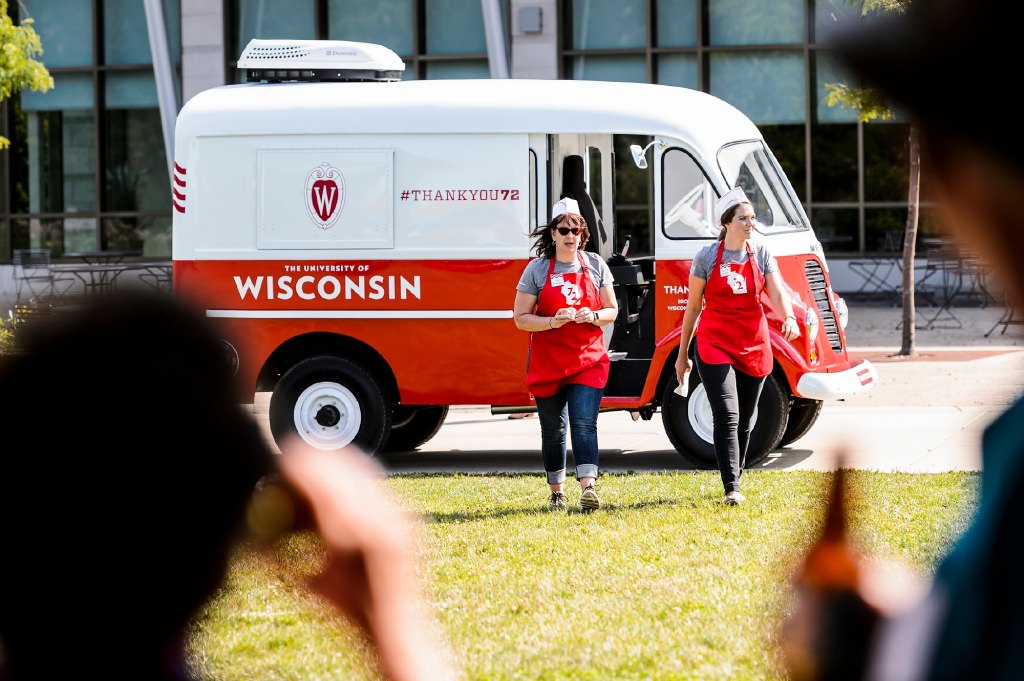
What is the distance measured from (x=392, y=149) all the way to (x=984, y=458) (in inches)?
394

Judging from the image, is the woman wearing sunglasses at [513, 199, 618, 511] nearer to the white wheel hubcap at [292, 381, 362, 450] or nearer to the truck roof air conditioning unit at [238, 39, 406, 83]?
the white wheel hubcap at [292, 381, 362, 450]

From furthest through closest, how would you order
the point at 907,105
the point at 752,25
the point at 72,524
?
Result: the point at 752,25
the point at 72,524
the point at 907,105

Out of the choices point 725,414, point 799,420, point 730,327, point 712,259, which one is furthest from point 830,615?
point 799,420

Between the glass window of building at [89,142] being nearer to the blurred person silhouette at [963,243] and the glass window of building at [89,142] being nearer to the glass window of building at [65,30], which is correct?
the glass window of building at [65,30]

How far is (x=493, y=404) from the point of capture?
428 inches

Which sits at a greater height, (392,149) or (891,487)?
(392,149)

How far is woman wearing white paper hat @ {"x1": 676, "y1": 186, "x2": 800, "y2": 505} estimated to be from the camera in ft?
28.2

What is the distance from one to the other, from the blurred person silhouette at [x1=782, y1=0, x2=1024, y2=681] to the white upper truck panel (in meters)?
9.80

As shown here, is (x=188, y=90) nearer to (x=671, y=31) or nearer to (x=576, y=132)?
(x=671, y=31)

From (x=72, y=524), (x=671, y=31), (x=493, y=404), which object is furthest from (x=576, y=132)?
(x=671, y=31)

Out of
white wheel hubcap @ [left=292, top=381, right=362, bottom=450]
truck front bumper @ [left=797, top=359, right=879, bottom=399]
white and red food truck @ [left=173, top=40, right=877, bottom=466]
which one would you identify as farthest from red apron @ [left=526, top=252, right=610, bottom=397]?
white wheel hubcap @ [left=292, top=381, right=362, bottom=450]

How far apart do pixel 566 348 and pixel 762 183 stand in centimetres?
333

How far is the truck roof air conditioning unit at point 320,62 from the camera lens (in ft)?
38.1

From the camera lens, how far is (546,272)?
8.80 meters
